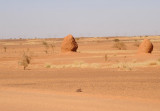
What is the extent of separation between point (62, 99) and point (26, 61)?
2146cm

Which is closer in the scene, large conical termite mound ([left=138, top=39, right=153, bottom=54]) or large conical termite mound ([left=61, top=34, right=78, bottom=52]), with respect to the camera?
large conical termite mound ([left=138, top=39, right=153, bottom=54])

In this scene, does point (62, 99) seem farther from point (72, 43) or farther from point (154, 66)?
point (72, 43)

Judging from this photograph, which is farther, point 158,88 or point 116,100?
point 158,88

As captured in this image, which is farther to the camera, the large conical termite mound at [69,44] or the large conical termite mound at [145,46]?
the large conical termite mound at [69,44]

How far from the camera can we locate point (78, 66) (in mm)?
31531

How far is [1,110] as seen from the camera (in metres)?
10.0

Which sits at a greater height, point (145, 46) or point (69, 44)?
point (69, 44)

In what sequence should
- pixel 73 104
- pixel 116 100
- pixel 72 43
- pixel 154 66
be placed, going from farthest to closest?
1. pixel 72 43
2. pixel 154 66
3. pixel 116 100
4. pixel 73 104

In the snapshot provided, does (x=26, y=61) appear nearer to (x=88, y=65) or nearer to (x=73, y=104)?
(x=88, y=65)

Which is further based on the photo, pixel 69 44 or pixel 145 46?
pixel 69 44

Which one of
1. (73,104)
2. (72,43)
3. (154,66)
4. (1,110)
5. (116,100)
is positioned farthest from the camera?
(72,43)

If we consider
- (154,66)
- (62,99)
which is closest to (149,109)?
(62,99)

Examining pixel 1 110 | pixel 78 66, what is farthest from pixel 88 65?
pixel 1 110

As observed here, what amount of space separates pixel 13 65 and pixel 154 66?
1376cm
